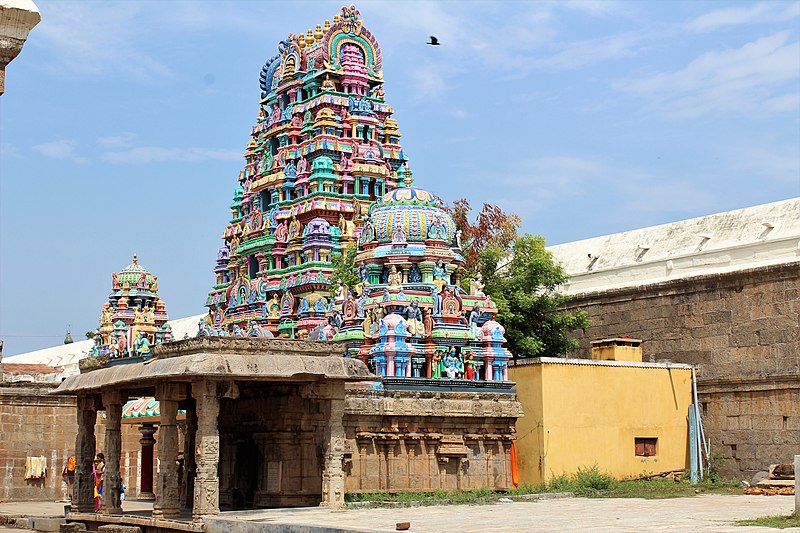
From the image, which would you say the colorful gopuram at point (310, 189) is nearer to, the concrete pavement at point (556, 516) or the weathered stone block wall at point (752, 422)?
the weathered stone block wall at point (752, 422)

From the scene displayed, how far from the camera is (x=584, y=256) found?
40.3 metres

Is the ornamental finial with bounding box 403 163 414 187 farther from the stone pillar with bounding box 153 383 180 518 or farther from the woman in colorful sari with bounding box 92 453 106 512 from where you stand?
Answer: the stone pillar with bounding box 153 383 180 518

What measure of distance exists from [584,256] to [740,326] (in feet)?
39.6

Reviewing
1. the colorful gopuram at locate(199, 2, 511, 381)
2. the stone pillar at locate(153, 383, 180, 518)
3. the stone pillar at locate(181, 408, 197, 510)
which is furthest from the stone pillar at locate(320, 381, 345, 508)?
the colorful gopuram at locate(199, 2, 511, 381)

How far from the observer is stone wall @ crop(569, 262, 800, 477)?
26797 millimetres

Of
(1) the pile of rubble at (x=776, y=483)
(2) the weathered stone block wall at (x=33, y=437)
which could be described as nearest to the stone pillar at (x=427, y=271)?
(1) the pile of rubble at (x=776, y=483)

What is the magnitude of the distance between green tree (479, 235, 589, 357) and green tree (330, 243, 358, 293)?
14.9ft

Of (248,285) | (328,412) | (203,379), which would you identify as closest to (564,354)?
(248,285)

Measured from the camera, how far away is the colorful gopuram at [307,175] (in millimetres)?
38938

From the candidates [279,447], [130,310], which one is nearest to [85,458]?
[279,447]

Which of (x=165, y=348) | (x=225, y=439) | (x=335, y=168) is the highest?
(x=335, y=168)

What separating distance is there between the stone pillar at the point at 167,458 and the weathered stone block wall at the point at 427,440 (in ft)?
12.3

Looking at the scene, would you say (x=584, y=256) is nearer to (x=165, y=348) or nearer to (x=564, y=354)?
(x=564, y=354)

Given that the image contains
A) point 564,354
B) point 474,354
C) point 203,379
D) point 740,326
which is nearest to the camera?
point 203,379
